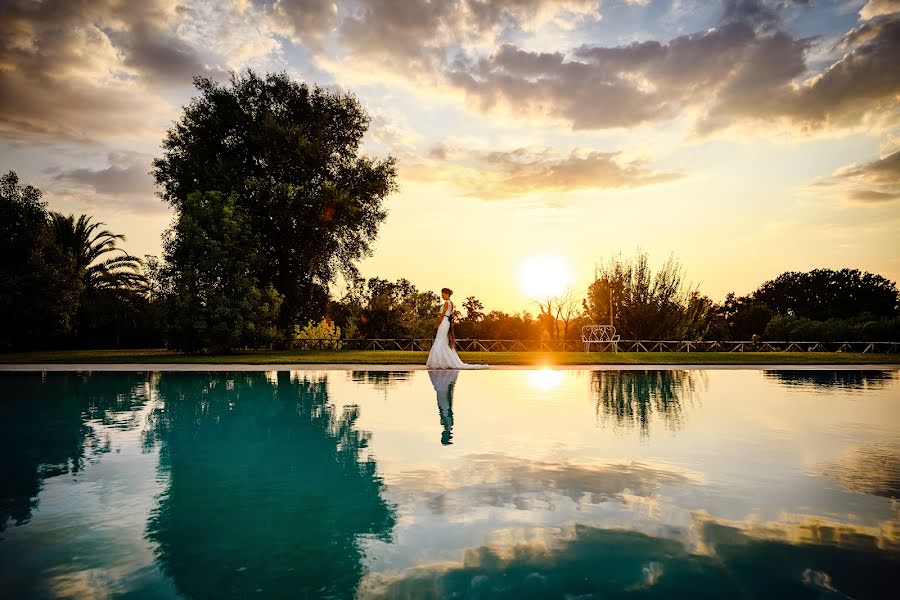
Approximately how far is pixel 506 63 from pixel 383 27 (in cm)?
554

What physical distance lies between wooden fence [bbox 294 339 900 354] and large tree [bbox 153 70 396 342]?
14.9 feet

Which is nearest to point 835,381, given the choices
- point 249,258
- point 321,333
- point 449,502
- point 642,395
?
point 642,395

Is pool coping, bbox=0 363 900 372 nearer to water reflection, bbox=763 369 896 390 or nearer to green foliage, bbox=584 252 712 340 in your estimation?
water reflection, bbox=763 369 896 390

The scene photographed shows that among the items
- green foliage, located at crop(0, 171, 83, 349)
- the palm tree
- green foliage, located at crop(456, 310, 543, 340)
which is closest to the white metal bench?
green foliage, located at crop(456, 310, 543, 340)

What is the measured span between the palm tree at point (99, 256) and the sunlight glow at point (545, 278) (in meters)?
29.9

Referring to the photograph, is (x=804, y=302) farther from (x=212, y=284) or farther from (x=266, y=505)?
(x=266, y=505)

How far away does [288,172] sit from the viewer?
102ft

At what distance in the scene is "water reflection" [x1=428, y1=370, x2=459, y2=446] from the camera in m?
7.82

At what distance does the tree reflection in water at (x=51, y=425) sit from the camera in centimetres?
526

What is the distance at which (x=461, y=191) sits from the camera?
30500 mm

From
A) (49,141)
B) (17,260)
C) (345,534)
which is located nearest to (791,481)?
(345,534)

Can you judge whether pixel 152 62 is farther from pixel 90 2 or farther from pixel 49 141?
pixel 49 141

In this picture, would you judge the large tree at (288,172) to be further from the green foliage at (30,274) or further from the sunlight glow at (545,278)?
the sunlight glow at (545,278)

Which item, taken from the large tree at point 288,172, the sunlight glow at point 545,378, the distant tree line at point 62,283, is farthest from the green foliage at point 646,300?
the distant tree line at point 62,283
